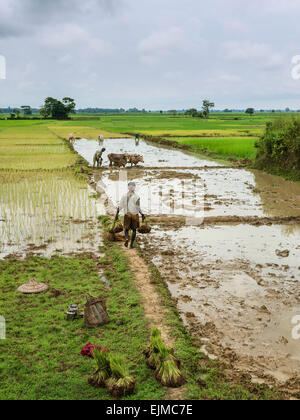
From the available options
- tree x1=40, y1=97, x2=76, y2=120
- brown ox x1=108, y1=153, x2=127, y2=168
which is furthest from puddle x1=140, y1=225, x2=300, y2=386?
tree x1=40, y1=97, x2=76, y2=120

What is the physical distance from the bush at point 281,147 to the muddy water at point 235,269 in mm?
2970

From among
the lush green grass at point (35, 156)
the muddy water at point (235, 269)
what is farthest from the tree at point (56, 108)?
the muddy water at point (235, 269)

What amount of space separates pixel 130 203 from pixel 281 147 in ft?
42.1

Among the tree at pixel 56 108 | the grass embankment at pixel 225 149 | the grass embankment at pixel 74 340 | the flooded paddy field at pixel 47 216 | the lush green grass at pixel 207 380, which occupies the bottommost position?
the lush green grass at pixel 207 380

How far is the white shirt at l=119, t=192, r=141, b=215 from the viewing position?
7.48 m

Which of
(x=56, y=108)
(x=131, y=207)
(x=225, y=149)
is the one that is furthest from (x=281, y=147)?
(x=56, y=108)

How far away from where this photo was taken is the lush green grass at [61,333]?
155 inches

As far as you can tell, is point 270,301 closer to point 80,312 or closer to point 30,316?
point 80,312

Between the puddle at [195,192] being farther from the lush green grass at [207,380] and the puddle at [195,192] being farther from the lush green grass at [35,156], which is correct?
the lush green grass at [207,380]

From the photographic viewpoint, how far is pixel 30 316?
5.36 m

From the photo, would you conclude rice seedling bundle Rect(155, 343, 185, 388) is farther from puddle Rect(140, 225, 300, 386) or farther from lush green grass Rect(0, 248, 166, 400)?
puddle Rect(140, 225, 300, 386)

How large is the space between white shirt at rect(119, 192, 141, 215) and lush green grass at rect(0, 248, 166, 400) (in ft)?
3.39

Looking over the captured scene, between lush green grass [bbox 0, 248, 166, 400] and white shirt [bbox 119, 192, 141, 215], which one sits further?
white shirt [bbox 119, 192, 141, 215]
